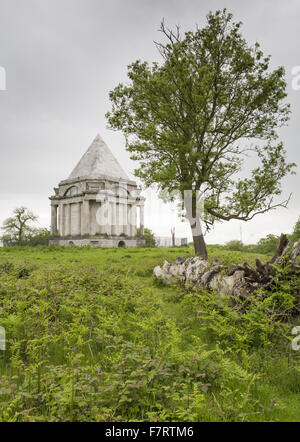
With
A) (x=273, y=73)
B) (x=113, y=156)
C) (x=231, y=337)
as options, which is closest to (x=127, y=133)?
(x=273, y=73)

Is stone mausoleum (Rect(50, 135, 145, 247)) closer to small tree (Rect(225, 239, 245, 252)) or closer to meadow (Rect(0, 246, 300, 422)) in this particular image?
small tree (Rect(225, 239, 245, 252))

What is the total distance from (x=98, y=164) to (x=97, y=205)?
6.10 metres

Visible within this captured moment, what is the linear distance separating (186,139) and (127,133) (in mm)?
4142

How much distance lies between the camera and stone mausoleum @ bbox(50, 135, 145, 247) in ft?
130

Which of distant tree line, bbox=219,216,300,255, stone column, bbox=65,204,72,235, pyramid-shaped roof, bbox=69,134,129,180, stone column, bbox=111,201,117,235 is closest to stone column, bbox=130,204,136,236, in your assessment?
stone column, bbox=111,201,117,235

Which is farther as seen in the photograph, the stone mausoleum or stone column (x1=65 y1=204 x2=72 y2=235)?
stone column (x1=65 y1=204 x2=72 y2=235)

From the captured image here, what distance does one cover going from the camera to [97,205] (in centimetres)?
4106

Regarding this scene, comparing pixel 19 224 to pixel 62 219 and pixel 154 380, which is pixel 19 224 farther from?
pixel 154 380

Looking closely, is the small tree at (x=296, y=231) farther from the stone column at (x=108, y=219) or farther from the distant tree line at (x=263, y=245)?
the stone column at (x=108, y=219)

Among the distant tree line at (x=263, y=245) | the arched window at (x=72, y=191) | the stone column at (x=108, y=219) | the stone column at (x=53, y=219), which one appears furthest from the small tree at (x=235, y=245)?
the stone column at (x=53, y=219)

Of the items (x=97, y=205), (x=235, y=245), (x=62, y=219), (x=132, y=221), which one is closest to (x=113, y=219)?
(x=97, y=205)

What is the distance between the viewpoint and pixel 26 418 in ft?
9.19
